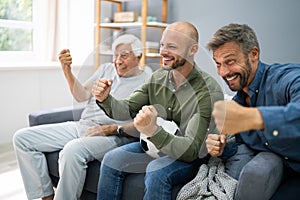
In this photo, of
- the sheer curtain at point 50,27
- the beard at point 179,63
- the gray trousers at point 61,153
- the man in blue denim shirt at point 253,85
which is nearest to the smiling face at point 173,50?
the beard at point 179,63

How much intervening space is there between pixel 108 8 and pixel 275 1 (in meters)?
1.77

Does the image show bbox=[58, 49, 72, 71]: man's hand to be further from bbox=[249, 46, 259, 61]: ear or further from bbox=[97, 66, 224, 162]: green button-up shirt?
bbox=[249, 46, 259, 61]: ear

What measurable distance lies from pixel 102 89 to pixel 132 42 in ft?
0.82

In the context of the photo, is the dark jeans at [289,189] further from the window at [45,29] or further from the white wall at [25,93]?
the window at [45,29]

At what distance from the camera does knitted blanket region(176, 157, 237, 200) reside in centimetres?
123

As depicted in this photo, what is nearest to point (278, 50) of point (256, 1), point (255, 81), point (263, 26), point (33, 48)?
point (263, 26)

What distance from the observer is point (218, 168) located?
135 centimetres

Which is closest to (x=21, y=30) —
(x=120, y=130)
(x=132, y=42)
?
(x=120, y=130)

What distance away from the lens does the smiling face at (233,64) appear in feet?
4.32

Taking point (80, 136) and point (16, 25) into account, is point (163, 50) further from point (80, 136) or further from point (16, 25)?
point (16, 25)

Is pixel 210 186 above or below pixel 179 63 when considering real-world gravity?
below

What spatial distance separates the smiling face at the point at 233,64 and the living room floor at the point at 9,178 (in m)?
1.42

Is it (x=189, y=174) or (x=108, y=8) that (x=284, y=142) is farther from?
(x=108, y=8)

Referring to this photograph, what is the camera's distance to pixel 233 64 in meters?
1.32
